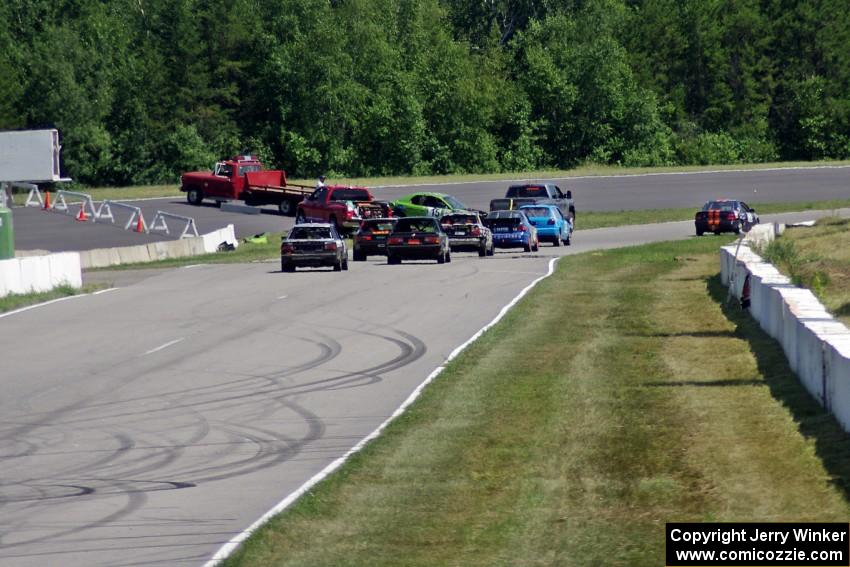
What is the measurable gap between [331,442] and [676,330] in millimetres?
9894

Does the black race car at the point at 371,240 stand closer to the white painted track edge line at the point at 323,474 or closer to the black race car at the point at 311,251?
the black race car at the point at 311,251

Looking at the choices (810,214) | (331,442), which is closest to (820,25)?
(810,214)

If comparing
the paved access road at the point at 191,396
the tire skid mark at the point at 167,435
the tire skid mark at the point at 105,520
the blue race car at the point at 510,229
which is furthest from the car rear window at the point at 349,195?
the tire skid mark at the point at 105,520

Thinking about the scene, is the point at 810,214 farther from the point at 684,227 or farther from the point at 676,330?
the point at 676,330

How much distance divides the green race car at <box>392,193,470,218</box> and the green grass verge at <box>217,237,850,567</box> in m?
31.9

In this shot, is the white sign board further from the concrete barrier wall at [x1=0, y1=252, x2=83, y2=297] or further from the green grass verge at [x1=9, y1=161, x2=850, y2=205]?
the green grass verge at [x1=9, y1=161, x2=850, y2=205]

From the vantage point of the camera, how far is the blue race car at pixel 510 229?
45.2m

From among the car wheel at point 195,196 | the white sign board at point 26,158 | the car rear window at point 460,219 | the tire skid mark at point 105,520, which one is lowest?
the tire skid mark at point 105,520

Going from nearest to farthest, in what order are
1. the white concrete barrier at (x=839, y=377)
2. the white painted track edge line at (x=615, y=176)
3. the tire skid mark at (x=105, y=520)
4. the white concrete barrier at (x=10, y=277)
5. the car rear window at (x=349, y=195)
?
the tire skid mark at (x=105, y=520)
the white concrete barrier at (x=839, y=377)
the white concrete barrier at (x=10, y=277)
the car rear window at (x=349, y=195)
the white painted track edge line at (x=615, y=176)

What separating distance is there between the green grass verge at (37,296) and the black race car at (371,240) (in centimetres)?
1052

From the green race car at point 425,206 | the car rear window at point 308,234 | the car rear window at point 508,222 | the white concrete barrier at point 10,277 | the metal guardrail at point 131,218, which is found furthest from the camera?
the metal guardrail at point 131,218

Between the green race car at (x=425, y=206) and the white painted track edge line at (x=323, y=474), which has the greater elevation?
the green race car at (x=425, y=206)

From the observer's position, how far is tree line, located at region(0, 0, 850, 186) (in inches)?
3452

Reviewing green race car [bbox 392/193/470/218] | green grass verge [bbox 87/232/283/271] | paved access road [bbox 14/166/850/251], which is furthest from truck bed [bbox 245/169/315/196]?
green grass verge [bbox 87/232/283/271]
